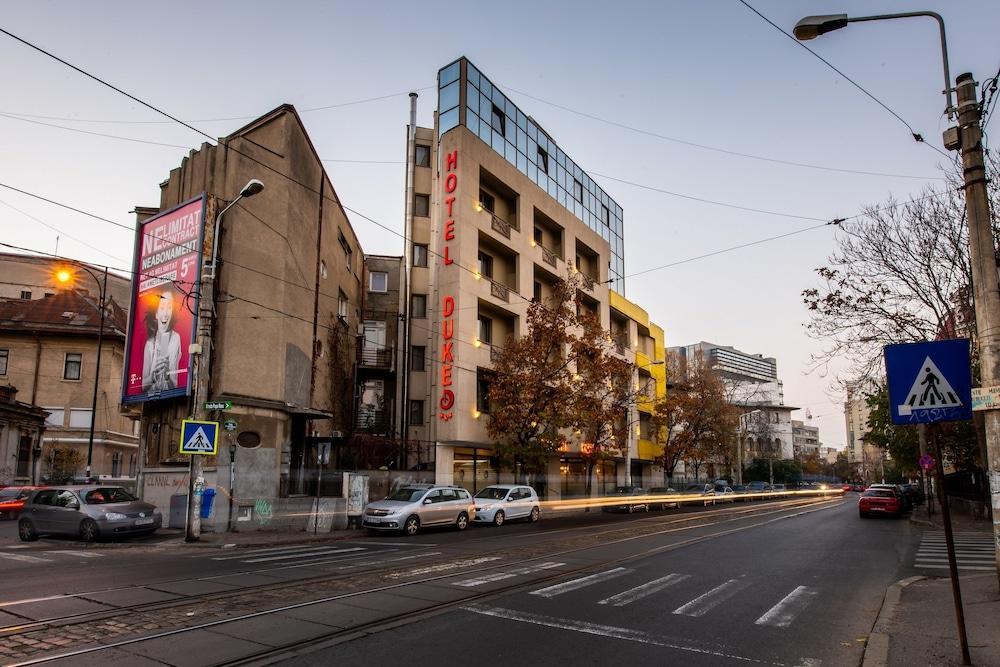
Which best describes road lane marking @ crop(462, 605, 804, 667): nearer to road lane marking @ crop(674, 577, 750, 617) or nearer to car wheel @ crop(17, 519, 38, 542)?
road lane marking @ crop(674, 577, 750, 617)

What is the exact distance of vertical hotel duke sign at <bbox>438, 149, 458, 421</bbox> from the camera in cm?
3173

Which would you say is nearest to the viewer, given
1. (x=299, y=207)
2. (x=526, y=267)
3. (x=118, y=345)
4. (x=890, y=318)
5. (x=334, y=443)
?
(x=890, y=318)

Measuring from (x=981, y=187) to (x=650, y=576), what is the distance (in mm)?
7613

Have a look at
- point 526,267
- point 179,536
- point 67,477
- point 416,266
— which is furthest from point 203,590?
point 67,477

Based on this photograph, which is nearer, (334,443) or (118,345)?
(334,443)

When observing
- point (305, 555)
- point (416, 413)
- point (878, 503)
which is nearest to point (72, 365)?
point (416, 413)

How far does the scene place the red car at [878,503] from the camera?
29.8 m

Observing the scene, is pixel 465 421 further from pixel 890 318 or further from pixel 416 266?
pixel 890 318

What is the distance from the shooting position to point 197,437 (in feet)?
56.6

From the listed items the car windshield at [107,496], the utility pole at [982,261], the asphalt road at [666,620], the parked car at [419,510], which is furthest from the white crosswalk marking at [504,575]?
the car windshield at [107,496]

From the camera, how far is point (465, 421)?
32.0 meters

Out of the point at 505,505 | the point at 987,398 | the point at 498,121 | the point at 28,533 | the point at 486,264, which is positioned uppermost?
the point at 498,121

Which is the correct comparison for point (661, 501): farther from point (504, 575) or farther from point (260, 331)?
point (504, 575)

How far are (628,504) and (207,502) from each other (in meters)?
24.0
